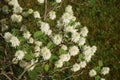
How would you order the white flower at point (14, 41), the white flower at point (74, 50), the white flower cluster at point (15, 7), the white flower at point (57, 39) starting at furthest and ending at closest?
1. the white flower cluster at point (15, 7)
2. the white flower at point (74, 50)
3. the white flower at point (57, 39)
4. the white flower at point (14, 41)

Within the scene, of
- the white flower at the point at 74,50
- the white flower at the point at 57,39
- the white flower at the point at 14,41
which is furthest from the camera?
the white flower at the point at 74,50

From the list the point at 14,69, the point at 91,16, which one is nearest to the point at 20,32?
the point at 14,69

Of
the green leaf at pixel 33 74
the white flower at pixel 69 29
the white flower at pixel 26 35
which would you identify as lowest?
the green leaf at pixel 33 74

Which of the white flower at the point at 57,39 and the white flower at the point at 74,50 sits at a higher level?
the white flower at the point at 57,39

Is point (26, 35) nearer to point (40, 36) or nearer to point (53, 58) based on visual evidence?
point (40, 36)

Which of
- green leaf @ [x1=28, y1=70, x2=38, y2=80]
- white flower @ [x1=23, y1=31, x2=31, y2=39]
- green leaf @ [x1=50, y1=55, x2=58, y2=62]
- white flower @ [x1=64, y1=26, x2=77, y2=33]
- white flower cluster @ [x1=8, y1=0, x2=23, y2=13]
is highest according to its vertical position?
white flower cluster @ [x1=8, y1=0, x2=23, y2=13]

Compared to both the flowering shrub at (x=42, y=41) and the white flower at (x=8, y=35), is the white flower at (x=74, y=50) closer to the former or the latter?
the flowering shrub at (x=42, y=41)

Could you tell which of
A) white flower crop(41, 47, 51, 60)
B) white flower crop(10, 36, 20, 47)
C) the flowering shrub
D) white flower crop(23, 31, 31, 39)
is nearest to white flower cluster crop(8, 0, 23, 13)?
the flowering shrub

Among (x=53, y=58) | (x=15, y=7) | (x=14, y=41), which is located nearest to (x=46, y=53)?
(x=53, y=58)

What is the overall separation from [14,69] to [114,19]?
13.9 feet

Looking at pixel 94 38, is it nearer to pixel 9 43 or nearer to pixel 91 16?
pixel 91 16

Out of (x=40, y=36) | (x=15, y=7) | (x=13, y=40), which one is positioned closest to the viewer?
(x=13, y=40)

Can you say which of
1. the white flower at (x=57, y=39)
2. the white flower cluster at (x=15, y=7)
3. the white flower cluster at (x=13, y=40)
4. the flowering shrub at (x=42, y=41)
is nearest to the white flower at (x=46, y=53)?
the flowering shrub at (x=42, y=41)

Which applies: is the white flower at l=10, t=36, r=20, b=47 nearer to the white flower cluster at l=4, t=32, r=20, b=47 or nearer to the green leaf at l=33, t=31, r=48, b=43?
the white flower cluster at l=4, t=32, r=20, b=47
